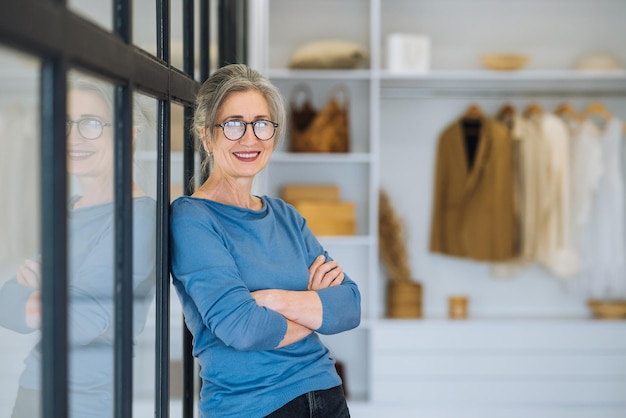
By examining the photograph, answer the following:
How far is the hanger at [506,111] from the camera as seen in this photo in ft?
14.7

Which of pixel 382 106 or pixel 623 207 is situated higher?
pixel 382 106

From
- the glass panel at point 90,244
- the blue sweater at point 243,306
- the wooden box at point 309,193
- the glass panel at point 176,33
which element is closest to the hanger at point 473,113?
the wooden box at point 309,193

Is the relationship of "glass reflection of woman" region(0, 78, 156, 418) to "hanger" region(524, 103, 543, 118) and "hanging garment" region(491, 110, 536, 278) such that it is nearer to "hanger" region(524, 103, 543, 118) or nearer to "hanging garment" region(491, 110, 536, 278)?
"hanging garment" region(491, 110, 536, 278)

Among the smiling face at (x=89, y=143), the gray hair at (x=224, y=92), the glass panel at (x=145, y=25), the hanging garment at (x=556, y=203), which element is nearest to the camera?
the smiling face at (x=89, y=143)

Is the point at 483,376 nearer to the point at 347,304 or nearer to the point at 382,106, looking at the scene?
the point at 382,106

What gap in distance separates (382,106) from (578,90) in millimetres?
1072

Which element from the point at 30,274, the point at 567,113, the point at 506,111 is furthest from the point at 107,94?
the point at 567,113

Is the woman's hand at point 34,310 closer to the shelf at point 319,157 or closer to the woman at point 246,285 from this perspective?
the woman at point 246,285

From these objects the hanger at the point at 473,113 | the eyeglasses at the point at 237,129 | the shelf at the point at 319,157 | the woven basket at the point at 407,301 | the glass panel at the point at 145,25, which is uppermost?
the hanger at the point at 473,113

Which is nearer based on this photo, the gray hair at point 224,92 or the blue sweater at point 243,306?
the blue sweater at point 243,306

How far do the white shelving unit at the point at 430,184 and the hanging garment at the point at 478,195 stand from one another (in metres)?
0.18

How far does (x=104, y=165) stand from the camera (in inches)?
48.8

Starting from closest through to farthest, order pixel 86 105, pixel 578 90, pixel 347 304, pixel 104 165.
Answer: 1. pixel 86 105
2. pixel 104 165
3. pixel 347 304
4. pixel 578 90

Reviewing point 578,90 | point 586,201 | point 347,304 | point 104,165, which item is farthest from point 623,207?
point 104,165
